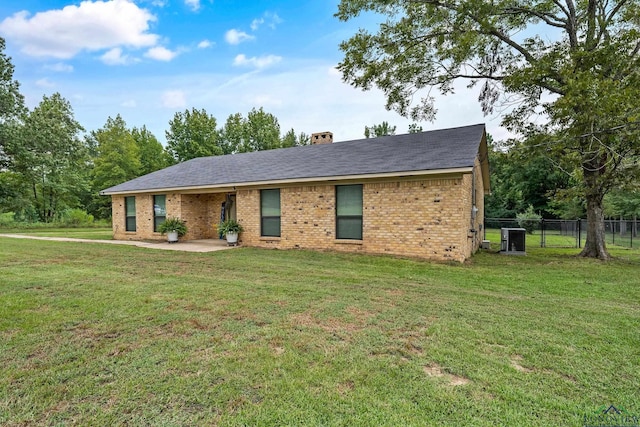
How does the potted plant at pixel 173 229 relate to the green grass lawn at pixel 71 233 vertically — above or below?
above

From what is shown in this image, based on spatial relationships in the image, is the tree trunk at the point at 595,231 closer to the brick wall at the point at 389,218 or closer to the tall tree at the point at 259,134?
the brick wall at the point at 389,218

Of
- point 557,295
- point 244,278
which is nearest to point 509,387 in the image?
point 557,295

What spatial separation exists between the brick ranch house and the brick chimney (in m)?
1.71

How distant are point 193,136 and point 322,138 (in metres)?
22.0

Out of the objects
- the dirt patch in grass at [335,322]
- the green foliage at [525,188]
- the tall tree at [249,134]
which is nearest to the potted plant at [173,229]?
the dirt patch in grass at [335,322]

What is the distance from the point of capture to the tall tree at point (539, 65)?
27.5 feet

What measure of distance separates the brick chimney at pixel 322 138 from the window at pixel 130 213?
8.81 m

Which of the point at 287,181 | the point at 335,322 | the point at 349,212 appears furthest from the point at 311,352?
the point at 287,181

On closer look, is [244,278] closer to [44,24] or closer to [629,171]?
[629,171]

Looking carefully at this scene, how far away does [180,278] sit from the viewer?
21.2ft

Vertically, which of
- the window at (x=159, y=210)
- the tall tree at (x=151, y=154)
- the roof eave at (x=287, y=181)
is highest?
the tall tree at (x=151, y=154)

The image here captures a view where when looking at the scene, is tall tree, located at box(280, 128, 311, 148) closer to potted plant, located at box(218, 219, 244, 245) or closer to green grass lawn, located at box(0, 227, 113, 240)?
green grass lawn, located at box(0, 227, 113, 240)

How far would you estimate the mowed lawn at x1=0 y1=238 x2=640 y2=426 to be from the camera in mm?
2217

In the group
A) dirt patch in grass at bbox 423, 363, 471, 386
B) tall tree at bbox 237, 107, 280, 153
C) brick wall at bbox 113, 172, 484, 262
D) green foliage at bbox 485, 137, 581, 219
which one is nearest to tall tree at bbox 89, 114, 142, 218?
tall tree at bbox 237, 107, 280, 153
